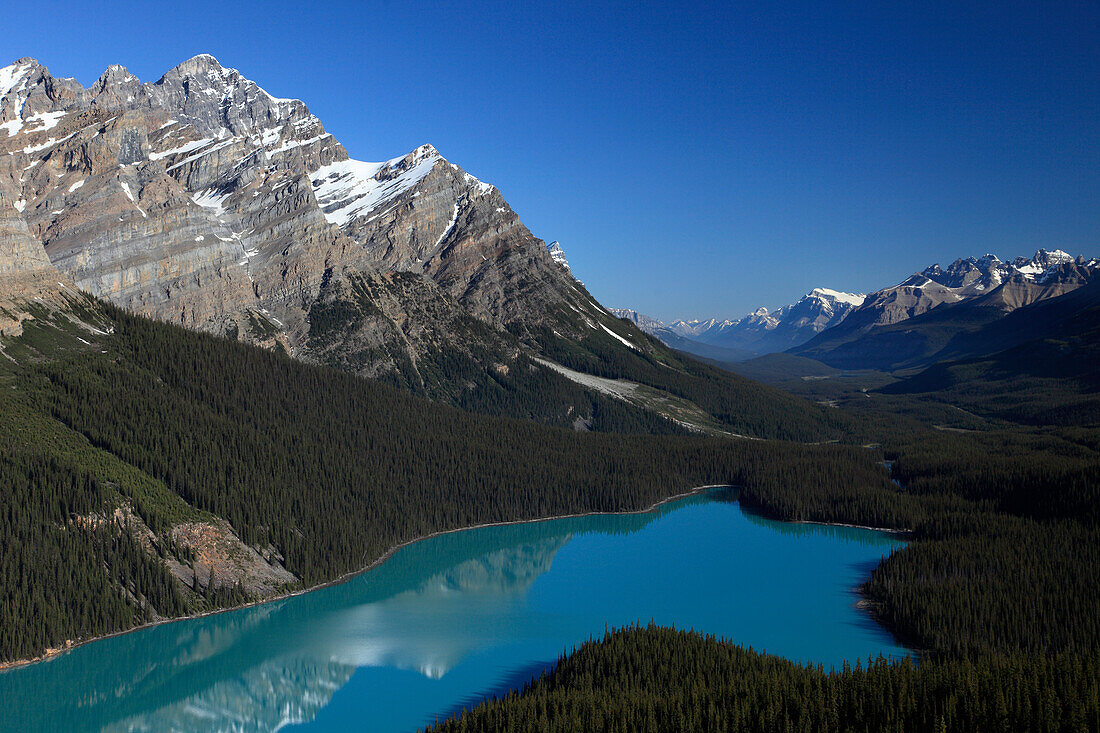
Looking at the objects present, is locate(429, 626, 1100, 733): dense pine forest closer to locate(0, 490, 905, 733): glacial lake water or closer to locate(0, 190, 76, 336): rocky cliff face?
locate(0, 490, 905, 733): glacial lake water

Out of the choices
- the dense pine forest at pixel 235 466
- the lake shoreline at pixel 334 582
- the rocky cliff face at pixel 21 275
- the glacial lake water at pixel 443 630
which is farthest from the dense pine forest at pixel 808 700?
the rocky cliff face at pixel 21 275

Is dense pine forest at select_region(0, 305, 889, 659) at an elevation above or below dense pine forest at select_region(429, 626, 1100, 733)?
above

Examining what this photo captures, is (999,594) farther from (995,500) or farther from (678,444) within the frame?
(678,444)

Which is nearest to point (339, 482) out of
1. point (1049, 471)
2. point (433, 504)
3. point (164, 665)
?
point (433, 504)

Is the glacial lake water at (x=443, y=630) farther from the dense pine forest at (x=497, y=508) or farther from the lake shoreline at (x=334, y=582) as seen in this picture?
the dense pine forest at (x=497, y=508)

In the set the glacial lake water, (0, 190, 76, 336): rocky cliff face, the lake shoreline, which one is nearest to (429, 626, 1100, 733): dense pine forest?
the glacial lake water

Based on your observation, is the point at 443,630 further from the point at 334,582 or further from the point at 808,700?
the point at 808,700
